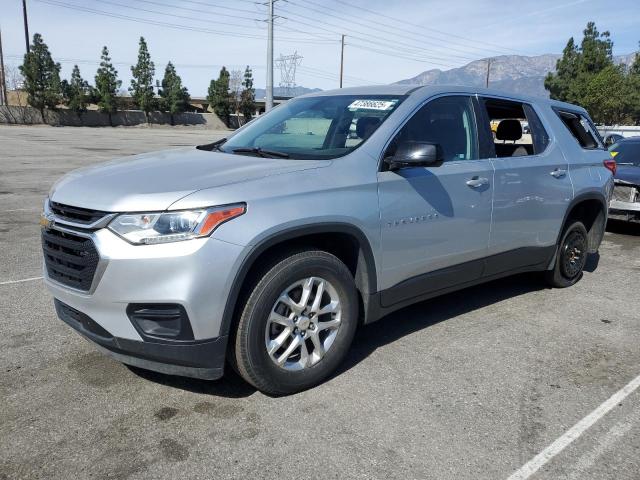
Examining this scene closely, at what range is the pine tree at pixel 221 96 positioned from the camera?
251 ft

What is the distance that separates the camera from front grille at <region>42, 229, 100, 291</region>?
2873mm

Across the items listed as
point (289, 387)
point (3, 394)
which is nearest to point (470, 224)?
point (289, 387)

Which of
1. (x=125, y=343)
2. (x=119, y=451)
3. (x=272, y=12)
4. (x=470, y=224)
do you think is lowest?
(x=119, y=451)

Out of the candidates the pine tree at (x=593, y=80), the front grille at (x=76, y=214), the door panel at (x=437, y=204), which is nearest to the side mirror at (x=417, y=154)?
the door panel at (x=437, y=204)

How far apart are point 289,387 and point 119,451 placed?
970 mm

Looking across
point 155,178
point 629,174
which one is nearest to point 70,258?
point 155,178

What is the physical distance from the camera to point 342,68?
2758 inches

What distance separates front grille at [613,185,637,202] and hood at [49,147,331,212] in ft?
A: 21.8

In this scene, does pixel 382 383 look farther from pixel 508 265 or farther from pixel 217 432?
pixel 508 265

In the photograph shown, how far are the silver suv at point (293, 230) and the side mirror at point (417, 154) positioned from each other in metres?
0.01

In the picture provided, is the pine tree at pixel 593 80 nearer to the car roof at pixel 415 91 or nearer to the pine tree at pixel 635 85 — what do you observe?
the pine tree at pixel 635 85

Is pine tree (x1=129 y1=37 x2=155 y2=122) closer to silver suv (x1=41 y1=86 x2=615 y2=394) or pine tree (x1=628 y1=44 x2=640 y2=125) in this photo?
pine tree (x1=628 y1=44 x2=640 y2=125)

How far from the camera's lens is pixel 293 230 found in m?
3.05

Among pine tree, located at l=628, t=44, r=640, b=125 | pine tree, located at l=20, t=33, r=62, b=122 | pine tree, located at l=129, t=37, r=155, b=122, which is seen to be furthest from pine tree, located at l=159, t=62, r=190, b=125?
pine tree, located at l=628, t=44, r=640, b=125
